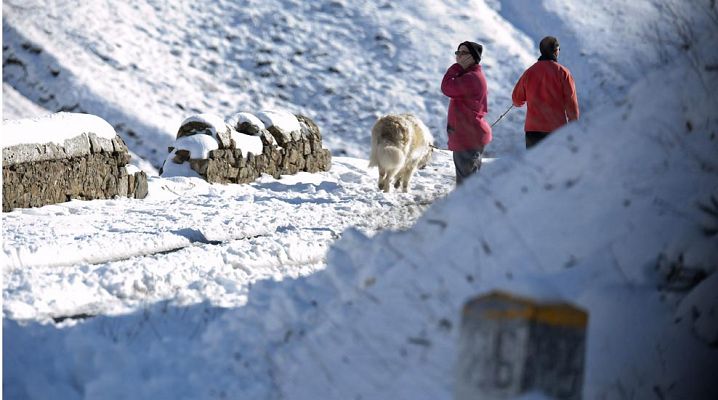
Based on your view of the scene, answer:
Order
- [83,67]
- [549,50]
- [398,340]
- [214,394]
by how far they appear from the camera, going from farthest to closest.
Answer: [83,67], [549,50], [214,394], [398,340]

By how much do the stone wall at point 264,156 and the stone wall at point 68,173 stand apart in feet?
5.03

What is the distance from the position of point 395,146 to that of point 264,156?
8.97ft

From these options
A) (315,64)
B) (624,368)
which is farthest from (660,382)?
(315,64)

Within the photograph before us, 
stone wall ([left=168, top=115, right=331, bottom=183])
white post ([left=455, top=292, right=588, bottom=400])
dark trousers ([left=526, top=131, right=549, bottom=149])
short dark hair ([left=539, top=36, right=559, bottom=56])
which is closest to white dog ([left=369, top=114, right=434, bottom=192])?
stone wall ([left=168, top=115, right=331, bottom=183])

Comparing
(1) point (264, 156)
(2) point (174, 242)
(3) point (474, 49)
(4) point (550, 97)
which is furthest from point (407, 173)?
(2) point (174, 242)

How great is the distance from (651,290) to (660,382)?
33 centimetres

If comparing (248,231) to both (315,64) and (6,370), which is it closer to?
(6,370)

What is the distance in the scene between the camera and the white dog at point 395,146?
11188 mm

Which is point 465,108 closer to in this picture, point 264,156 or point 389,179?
point 389,179

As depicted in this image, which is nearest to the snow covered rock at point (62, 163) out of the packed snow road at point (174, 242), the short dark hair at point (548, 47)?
the packed snow road at point (174, 242)

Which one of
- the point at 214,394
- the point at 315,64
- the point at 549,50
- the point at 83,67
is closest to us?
the point at 214,394

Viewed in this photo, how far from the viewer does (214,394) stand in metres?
3.81

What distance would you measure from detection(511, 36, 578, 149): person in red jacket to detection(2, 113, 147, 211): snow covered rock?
194 inches

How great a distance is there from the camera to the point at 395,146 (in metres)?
11.2
